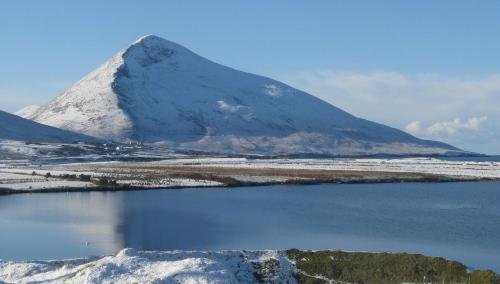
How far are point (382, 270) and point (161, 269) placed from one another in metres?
7.53

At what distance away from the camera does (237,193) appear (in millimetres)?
65062

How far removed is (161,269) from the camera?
72.7 ft

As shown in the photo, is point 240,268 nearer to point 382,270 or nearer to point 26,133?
point 382,270

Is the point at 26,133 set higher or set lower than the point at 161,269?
higher

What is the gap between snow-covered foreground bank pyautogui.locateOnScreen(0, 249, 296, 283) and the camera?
21.3 metres

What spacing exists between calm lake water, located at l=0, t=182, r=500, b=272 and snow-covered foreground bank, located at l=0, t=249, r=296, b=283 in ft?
22.7

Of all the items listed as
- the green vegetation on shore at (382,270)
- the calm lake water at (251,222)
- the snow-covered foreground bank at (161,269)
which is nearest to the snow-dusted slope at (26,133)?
the calm lake water at (251,222)

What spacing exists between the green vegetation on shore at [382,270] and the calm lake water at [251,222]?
6.55 metres

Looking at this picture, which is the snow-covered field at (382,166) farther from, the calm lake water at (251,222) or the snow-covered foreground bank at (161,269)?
the snow-covered foreground bank at (161,269)

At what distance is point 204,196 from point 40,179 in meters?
21.4

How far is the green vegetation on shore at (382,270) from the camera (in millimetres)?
22406

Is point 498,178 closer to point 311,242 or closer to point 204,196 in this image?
point 204,196

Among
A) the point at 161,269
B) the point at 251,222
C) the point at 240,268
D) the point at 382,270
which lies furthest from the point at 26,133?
the point at 382,270

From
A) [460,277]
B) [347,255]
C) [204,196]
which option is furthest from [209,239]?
[204,196]
